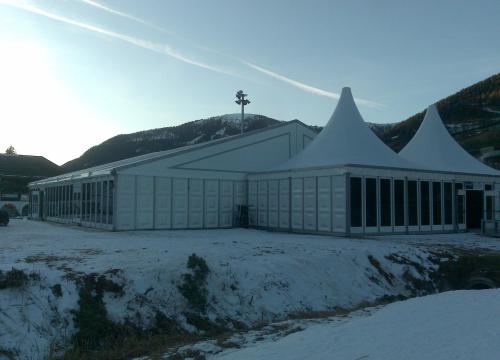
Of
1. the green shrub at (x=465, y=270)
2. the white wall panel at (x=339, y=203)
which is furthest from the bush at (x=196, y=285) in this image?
the white wall panel at (x=339, y=203)

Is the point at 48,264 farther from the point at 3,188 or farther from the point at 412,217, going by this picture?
the point at 3,188

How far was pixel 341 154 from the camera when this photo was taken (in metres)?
22.1

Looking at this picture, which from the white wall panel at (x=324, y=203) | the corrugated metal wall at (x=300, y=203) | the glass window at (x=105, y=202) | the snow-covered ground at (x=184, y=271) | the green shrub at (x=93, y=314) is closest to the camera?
the green shrub at (x=93, y=314)

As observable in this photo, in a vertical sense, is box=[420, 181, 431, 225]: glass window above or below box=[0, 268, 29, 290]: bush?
above

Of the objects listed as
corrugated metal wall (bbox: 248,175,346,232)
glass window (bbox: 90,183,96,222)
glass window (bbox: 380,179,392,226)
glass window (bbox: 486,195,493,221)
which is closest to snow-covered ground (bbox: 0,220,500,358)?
glass window (bbox: 380,179,392,226)

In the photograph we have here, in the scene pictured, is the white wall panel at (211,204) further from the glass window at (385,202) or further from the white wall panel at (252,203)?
the glass window at (385,202)

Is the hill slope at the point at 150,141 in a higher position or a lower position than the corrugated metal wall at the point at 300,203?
higher

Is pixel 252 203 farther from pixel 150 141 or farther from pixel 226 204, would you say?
pixel 150 141

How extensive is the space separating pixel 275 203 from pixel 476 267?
1118 cm

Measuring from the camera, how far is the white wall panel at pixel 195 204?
2370 cm

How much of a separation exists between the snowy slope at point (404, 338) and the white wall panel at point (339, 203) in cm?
1119

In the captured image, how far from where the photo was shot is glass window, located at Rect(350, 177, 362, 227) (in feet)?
64.4

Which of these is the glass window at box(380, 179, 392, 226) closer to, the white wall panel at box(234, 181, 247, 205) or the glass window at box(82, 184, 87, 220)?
the white wall panel at box(234, 181, 247, 205)

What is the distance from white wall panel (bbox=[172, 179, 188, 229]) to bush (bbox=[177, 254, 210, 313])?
11.8m
